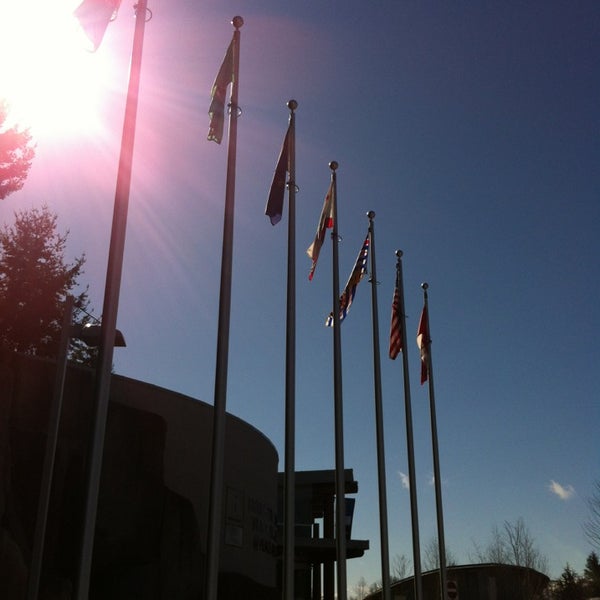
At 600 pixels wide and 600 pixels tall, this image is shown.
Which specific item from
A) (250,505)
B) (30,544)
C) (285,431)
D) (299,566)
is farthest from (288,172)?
(299,566)

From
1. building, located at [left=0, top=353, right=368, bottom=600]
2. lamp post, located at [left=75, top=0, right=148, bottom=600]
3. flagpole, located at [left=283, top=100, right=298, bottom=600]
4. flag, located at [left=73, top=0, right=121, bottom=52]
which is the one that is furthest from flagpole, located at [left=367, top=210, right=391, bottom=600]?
flag, located at [left=73, top=0, right=121, bottom=52]

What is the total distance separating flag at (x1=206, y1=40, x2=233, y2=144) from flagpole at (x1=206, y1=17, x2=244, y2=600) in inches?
4.6

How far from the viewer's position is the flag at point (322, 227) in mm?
Result: 17844

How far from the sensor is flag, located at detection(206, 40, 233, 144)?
14.5 meters

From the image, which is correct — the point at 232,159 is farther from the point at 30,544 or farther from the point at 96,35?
the point at 30,544

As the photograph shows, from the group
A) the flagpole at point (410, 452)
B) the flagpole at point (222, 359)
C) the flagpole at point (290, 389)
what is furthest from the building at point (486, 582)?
the flagpole at point (222, 359)

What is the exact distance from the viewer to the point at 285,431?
47.7 feet

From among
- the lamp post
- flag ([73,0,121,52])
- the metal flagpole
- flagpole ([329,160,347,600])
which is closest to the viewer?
the lamp post

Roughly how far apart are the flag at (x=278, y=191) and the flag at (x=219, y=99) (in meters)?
2.06

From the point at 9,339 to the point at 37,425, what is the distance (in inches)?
639

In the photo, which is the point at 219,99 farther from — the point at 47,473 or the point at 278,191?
the point at 47,473

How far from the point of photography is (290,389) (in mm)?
14891

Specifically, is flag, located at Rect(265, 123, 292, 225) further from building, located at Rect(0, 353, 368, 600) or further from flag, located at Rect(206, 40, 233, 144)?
building, located at Rect(0, 353, 368, 600)

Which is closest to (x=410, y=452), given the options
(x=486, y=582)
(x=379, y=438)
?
(x=379, y=438)
